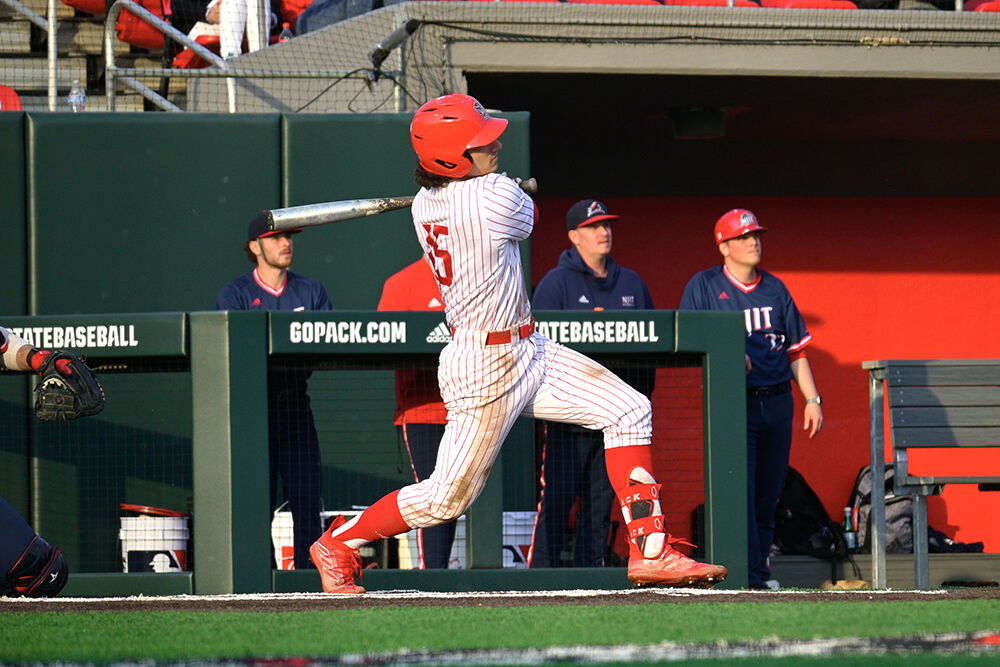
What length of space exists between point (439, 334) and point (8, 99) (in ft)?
16.7

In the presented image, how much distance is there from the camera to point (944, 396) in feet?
21.9

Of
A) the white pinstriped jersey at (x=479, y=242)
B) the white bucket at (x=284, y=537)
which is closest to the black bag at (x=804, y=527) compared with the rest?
the white bucket at (x=284, y=537)

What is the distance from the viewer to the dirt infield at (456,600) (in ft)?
14.9

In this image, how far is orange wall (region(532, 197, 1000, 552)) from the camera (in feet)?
35.2

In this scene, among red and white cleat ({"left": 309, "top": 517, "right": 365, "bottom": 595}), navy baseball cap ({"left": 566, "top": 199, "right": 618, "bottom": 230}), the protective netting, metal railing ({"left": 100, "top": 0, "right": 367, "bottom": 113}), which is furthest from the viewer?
the protective netting

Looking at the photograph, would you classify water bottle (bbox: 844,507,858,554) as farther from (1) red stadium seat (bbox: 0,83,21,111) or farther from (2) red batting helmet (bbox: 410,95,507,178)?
(1) red stadium seat (bbox: 0,83,21,111)

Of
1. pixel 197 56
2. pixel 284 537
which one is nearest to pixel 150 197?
pixel 197 56

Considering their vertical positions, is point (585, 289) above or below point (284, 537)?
above

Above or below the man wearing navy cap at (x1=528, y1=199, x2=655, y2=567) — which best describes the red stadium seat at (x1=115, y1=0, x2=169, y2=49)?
above

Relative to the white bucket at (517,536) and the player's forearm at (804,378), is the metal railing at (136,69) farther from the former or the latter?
the player's forearm at (804,378)

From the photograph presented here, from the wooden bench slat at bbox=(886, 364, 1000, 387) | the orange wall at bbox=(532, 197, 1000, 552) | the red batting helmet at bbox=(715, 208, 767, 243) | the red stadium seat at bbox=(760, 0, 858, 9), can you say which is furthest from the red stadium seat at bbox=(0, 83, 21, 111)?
the wooden bench slat at bbox=(886, 364, 1000, 387)

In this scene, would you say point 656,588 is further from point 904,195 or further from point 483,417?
point 904,195

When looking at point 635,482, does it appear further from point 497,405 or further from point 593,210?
point 593,210

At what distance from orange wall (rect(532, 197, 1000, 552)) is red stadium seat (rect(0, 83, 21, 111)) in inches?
149
